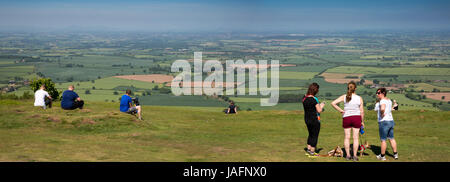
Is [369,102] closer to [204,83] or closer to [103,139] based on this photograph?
[204,83]

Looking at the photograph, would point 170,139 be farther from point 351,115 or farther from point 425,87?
point 425,87

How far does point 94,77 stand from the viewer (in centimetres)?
11425

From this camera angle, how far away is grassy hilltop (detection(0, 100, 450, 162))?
13.5 metres

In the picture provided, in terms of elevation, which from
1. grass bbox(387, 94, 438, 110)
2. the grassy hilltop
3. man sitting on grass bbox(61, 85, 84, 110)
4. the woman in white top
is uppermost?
the woman in white top

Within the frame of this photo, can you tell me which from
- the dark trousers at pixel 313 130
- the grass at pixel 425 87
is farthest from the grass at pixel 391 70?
the dark trousers at pixel 313 130

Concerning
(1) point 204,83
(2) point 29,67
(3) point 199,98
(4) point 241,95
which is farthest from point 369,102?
(2) point 29,67

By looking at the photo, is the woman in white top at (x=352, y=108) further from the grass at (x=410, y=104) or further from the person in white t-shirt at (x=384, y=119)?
the grass at (x=410, y=104)

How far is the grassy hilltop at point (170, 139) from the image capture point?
44.4 ft

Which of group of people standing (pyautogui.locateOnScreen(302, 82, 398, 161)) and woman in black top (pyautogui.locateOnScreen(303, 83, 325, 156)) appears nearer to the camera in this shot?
group of people standing (pyautogui.locateOnScreen(302, 82, 398, 161))

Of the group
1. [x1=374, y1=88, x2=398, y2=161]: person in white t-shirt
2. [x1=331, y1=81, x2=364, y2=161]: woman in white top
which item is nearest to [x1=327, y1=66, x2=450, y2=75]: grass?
[x1=374, y1=88, x2=398, y2=161]: person in white t-shirt

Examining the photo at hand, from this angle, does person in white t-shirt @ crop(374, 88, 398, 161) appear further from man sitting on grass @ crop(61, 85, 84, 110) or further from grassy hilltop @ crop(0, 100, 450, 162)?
man sitting on grass @ crop(61, 85, 84, 110)

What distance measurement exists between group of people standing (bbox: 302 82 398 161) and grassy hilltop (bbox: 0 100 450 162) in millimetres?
688

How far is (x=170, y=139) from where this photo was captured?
1770 centimetres
